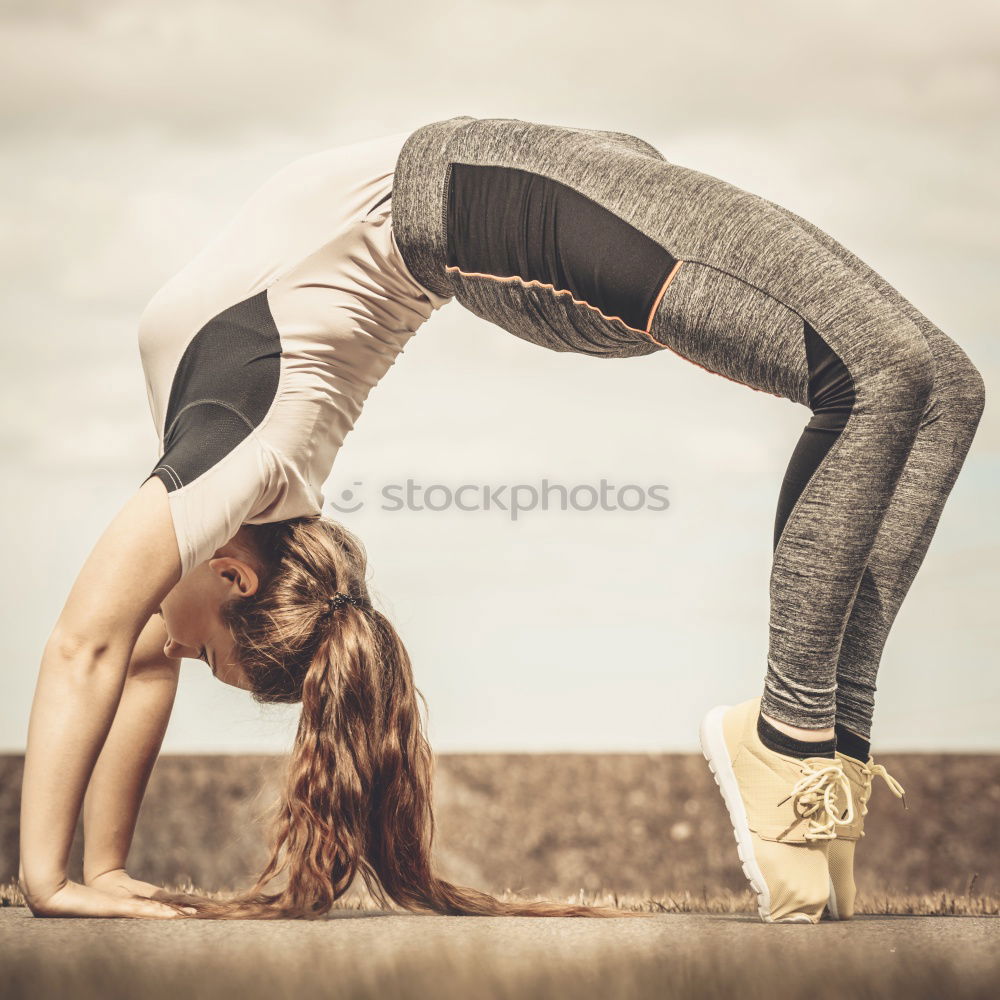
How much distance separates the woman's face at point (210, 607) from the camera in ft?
3.93

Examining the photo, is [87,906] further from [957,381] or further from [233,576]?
[957,381]

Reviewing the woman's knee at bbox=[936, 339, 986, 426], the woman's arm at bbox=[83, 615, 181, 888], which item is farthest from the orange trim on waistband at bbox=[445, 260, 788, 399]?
the woman's arm at bbox=[83, 615, 181, 888]

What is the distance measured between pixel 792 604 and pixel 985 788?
3.93 feet

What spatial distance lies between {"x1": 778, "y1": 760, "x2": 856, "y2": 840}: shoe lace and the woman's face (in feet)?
1.84

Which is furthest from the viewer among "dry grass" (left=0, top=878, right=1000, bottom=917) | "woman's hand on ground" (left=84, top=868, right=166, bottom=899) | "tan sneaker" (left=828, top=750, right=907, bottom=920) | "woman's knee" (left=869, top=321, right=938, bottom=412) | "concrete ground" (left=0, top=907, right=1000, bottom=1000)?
"dry grass" (left=0, top=878, right=1000, bottom=917)

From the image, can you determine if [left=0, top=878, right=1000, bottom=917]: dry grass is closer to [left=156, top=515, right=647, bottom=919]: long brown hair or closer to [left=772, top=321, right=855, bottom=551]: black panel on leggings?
[left=156, top=515, right=647, bottom=919]: long brown hair

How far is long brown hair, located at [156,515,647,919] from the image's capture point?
3.68 feet

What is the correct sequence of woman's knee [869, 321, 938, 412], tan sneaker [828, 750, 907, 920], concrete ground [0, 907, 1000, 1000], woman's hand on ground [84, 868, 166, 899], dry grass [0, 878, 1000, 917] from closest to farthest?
concrete ground [0, 907, 1000, 1000] < woman's knee [869, 321, 938, 412] < tan sneaker [828, 750, 907, 920] < woman's hand on ground [84, 868, 166, 899] < dry grass [0, 878, 1000, 917]

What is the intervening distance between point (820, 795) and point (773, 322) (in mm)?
395

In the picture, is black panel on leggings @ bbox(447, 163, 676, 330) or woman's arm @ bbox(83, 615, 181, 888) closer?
black panel on leggings @ bbox(447, 163, 676, 330)

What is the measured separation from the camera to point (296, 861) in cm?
111

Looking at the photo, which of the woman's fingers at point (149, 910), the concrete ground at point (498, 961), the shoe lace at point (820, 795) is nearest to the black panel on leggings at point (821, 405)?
the shoe lace at point (820, 795)

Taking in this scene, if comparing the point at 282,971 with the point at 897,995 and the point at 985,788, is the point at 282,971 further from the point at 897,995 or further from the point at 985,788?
the point at 985,788

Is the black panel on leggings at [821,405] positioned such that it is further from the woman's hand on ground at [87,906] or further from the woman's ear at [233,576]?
the woman's hand on ground at [87,906]
